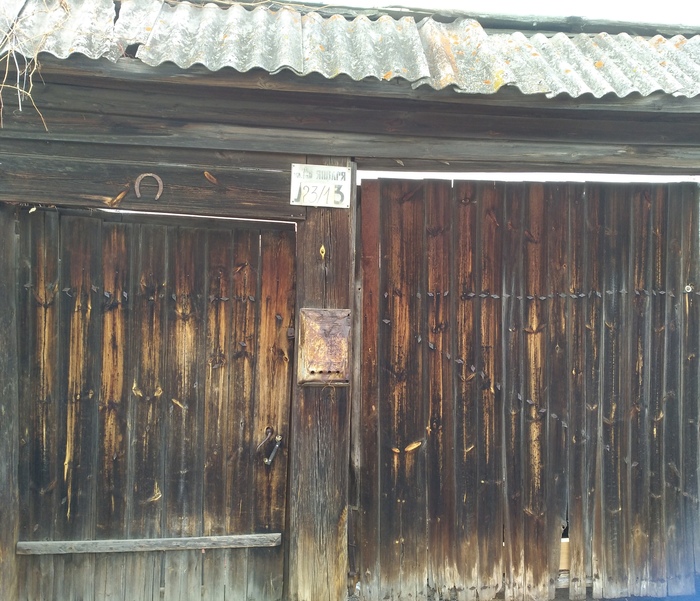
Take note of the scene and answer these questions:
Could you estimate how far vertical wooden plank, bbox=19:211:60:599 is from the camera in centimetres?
315

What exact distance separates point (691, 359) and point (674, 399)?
0.28 meters

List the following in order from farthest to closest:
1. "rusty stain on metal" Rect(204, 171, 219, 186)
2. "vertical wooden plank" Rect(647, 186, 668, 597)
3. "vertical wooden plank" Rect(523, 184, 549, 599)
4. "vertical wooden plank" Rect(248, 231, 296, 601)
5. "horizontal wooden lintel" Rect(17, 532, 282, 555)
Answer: "vertical wooden plank" Rect(647, 186, 668, 597)
"vertical wooden plank" Rect(523, 184, 549, 599)
"vertical wooden plank" Rect(248, 231, 296, 601)
"horizontal wooden lintel" Rect(17, 532, 282, 555)
"rusty stain on metal" Rect(204, 171, 219, 186)

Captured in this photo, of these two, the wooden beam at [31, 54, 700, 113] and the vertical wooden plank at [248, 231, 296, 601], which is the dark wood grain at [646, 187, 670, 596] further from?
the vertical wooden plank at [248, 231, 296, 601]

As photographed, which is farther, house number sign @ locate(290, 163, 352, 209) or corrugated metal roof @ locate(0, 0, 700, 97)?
house number sign @ locate(290, 163, 352, 209)

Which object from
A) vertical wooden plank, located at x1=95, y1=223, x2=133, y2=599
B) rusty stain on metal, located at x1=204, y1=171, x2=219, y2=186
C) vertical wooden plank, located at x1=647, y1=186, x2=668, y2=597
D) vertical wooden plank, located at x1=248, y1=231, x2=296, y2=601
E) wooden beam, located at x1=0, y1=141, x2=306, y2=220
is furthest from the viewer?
vertical wooden plank, located at x1=647, y1=186, x2=668, y2=597

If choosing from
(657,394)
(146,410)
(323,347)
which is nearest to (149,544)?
(146,410)

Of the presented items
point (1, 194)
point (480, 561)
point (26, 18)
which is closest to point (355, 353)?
point (480, 561)

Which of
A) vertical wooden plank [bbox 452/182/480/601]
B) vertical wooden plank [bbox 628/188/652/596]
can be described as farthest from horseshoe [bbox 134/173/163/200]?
vertical wooden plank [bbox 628/188/652/596]

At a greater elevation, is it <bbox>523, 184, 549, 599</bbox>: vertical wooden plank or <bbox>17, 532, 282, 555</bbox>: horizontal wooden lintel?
<bbox>523, 184, 549, 599</bbox>: vertical wooden plank

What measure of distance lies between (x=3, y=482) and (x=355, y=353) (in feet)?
6.54

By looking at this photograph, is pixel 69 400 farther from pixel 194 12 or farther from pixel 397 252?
pixel 194 12

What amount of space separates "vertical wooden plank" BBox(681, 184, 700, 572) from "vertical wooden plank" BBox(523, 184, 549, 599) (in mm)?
956

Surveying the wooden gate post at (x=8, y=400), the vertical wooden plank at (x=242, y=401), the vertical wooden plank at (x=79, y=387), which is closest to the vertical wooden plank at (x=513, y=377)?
the vertical wooden plank at (x=242, y=401)

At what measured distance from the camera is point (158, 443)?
10.7ft
